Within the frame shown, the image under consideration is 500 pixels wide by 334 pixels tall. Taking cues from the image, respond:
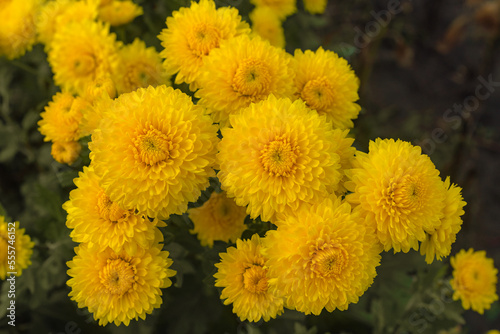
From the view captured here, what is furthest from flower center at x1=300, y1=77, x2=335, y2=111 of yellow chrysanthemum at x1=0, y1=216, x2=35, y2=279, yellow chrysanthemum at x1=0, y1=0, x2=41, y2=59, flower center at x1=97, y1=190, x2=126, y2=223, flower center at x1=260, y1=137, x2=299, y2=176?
yellow chrysanthemum at x1=0, y1=0, x2=41, y2=59

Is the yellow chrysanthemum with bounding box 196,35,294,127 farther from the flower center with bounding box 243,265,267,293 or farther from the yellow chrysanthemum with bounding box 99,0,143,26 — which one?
the yellow chrysanthemum with bounding box 99,0,143,26

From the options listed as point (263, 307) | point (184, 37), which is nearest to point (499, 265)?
point (263, 307)

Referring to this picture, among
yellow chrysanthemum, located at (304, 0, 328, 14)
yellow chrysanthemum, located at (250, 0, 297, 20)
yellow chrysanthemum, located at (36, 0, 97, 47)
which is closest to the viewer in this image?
yellow chrysanthemum, located at (36, 0, 97, 47)

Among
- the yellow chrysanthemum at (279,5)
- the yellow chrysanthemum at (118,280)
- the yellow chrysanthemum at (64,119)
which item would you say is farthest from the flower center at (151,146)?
the yellow chrysanthemum at (279,5)

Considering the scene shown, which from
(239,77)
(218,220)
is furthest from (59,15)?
(218,220)

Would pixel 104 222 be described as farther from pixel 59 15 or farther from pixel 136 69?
pixel 59 15

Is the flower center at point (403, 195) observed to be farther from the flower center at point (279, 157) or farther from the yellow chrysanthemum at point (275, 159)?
the flower center at point (279, 157)
